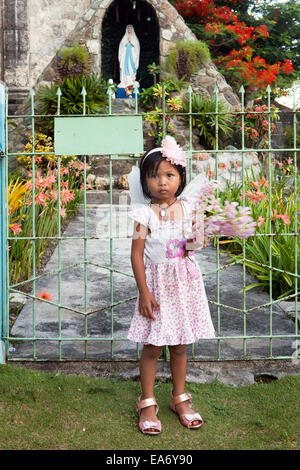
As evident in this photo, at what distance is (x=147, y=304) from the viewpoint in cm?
235

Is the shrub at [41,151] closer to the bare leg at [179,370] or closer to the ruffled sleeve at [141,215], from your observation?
the ruffled sleeve at [141,215]

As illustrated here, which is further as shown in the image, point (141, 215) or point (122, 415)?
Answer: point (122, 415)

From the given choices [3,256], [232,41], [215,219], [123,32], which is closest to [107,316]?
[3,256]

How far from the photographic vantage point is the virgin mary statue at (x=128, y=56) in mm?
10530

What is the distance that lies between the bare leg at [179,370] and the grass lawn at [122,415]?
3.0 inches

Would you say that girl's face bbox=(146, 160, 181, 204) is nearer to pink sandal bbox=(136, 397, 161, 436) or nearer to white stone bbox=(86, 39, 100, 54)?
pink sandal bbox=(136, 397, 161, 436)

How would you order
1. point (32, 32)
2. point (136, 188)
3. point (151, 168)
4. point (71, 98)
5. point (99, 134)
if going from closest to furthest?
point (151, 168)
point (136, 188)
point (99, 134)
point (71, 98)
point (32, 32)

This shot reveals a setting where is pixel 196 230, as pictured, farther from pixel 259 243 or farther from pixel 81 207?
pixel 81 207

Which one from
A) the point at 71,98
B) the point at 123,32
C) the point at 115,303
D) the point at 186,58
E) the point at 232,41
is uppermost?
the point at 123,32

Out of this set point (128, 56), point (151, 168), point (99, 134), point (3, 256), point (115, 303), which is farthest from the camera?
point (128, 56)

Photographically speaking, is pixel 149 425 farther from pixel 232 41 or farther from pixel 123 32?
pixel 123 32

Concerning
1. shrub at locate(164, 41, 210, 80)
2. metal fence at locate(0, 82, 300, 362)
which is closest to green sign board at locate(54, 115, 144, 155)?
metal fence at locate(0, 82, 300, 362)

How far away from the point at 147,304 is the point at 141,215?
16.3 inches

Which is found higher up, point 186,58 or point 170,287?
point 186,58
